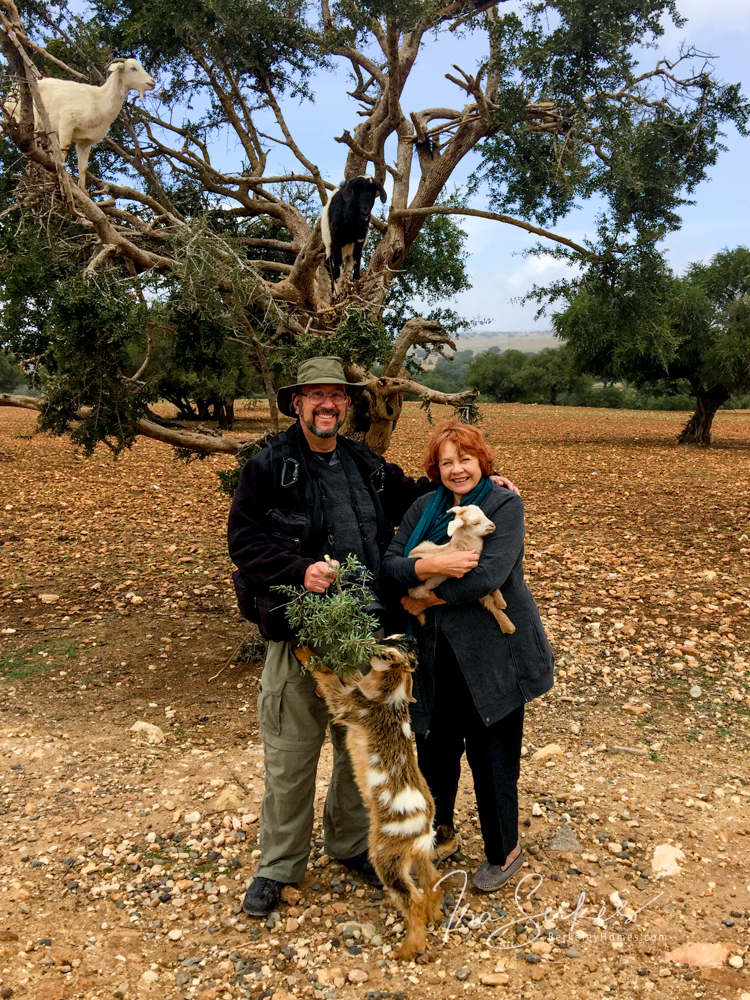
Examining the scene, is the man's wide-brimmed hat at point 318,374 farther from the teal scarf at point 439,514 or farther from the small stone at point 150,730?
the small stone at point 150,730

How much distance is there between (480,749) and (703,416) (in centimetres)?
2302

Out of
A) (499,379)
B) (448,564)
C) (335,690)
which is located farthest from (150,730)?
(499,379)

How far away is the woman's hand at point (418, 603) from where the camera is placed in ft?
11.4

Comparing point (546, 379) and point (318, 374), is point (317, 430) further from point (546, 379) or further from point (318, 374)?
point (546, 379)

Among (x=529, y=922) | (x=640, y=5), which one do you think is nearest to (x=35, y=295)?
(x=529, y=922)

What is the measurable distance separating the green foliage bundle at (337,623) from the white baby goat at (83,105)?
4.48m

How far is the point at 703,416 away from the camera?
944 inches

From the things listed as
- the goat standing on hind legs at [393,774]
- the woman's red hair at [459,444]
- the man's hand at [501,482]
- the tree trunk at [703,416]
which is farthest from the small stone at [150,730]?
the tree trunk at [703,416]

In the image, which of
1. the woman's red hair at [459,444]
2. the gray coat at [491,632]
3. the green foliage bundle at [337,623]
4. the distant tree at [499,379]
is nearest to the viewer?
the green foliage bundle at [337,623]

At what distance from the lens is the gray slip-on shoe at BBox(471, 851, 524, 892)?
144 inches

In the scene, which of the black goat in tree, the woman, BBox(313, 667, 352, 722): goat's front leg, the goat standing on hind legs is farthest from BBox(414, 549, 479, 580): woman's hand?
the black goat in tree

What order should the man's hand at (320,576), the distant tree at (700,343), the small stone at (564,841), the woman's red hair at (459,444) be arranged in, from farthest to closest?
the distant tree at (700,343) → the small stone at (564,841) → the woman's red hair at (459,444) → the man's hand at (320,576)

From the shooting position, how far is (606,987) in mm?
3082

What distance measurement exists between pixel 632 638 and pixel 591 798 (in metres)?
2.83
